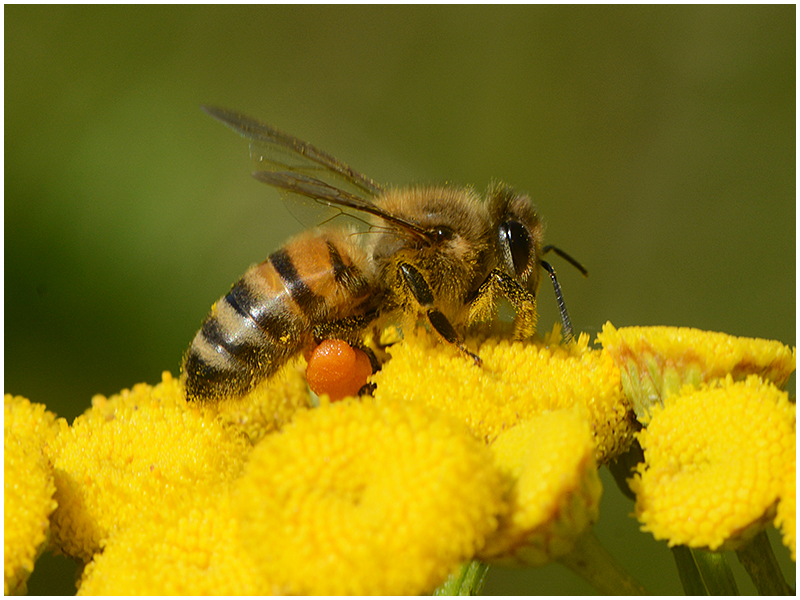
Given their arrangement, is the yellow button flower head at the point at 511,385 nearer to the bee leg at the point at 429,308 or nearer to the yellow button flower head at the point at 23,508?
the bee leg at the point at 429,308

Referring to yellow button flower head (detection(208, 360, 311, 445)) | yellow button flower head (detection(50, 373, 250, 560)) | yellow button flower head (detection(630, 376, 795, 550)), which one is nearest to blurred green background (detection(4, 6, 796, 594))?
yellow button flower head (detection(208, 360, 311, 445))

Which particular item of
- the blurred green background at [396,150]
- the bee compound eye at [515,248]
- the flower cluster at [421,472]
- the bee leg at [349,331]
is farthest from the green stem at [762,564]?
the blurred green background at [396,150]

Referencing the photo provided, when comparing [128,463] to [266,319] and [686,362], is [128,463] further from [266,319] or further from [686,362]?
[686,362]

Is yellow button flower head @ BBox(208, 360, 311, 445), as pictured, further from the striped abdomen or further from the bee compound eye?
the bee compound eye

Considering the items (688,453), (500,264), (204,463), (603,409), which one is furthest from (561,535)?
(500,264)

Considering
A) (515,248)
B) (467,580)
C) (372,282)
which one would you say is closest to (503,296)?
(515,248)

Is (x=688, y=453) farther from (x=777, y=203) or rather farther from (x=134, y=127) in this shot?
(x=777, y=203)
